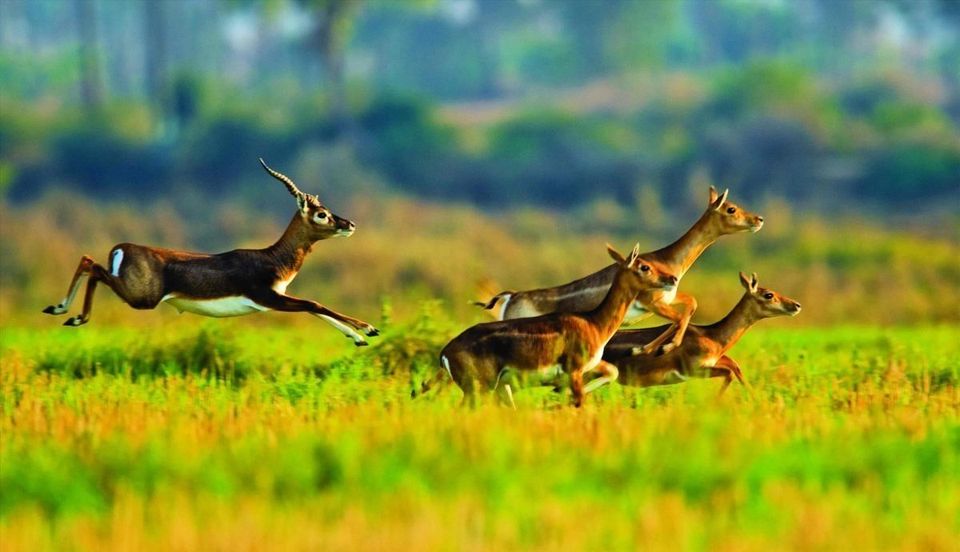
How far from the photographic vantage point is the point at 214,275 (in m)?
9.91

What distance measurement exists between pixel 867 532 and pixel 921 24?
67396mm

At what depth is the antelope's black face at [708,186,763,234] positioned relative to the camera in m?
10.5

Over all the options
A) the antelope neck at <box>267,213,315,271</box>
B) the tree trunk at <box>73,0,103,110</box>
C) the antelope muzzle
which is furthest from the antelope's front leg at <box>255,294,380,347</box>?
the tree trunk at <box>73,0,103,110</box>

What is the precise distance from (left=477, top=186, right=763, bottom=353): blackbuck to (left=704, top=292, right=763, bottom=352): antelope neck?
0.34 meters

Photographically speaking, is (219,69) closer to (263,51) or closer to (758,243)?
(263,51)

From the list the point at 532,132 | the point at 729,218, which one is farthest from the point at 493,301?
the point at 532,132

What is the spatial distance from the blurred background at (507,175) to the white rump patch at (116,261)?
330 inches

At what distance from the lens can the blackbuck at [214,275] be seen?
9.90 m

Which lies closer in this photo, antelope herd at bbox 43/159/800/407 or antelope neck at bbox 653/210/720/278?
antelope herd at bbox 43/159/800/407

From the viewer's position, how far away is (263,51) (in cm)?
7988

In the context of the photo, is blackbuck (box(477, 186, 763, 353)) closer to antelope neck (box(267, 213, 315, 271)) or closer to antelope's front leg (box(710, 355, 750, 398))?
antelope's front leg (box(710, 355, 750, 398))

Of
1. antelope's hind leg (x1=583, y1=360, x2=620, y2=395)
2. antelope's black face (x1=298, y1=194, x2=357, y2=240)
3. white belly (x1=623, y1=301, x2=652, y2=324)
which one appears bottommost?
antelope's hind leg (x1=583, y1=360, x2=620, y2=395)

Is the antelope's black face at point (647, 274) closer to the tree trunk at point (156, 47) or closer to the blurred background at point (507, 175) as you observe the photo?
the blurred background at point (507, 175)

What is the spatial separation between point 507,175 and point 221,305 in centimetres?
3307
